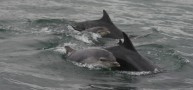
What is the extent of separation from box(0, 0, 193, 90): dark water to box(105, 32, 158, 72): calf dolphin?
0.25 meters

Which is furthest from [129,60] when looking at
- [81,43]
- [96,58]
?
[81,43]

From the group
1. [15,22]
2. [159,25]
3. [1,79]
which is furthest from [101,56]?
[159,25]

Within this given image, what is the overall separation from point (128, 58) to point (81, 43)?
4127mm

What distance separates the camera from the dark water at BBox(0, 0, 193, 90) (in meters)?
12.0

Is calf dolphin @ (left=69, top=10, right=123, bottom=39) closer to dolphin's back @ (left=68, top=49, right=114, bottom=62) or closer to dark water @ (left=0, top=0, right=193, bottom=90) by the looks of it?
dark water @ (left=0, top=0, right=193, bottom=90)

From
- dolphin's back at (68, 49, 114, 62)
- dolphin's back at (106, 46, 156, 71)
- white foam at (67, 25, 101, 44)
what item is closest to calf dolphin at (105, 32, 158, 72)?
dolphin's back at (106, 46, 156, 71)

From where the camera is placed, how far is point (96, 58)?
43.2 ft

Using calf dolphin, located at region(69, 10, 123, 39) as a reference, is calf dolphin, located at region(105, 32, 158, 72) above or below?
below

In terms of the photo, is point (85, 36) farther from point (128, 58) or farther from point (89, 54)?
point (128, 58)

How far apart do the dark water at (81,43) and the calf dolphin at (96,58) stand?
8.8 inches

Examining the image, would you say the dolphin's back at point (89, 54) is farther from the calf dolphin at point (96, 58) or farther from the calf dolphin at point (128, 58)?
the calf dolphin at point (128, 58)

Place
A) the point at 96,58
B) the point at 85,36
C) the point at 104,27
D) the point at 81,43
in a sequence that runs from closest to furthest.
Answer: the point at 96,58 < the point at 81,43 < the point at 85,36 < the point at 104,27

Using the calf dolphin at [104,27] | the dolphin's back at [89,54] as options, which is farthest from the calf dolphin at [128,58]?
the calf dolphin at [104,27]

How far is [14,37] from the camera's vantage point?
17.3 m
